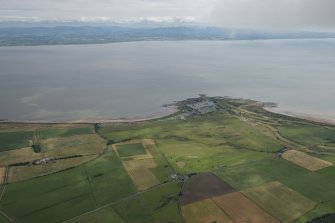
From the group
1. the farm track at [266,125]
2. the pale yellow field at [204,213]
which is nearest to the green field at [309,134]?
the farm track at [266,125]

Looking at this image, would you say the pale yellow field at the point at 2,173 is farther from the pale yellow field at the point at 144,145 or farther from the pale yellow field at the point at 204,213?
the pale yellow field at the point at 204,213

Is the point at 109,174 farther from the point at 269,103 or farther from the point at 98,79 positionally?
the point at 98,79

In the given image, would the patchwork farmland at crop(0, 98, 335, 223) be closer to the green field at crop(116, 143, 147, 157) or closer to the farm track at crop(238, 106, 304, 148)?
the green field at crop(116, 143, 147, 157)

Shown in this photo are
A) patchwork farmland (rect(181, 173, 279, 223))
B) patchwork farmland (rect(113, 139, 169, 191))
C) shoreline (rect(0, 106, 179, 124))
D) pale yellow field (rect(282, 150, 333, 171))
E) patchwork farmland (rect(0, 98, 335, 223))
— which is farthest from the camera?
shoreline (rect(0, 106, 179, 124))

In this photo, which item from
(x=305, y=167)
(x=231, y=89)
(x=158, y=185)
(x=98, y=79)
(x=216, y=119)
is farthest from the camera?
(x=98, y=79)

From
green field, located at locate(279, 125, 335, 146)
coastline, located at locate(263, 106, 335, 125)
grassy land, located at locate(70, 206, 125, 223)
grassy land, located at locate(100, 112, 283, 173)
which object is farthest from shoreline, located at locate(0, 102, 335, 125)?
grassy land, located at locate(70, 206, 125, 223)

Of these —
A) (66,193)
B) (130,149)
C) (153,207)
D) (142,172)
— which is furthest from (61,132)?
(153,207)

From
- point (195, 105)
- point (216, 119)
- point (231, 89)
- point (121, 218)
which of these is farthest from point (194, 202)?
point (231, 89)
